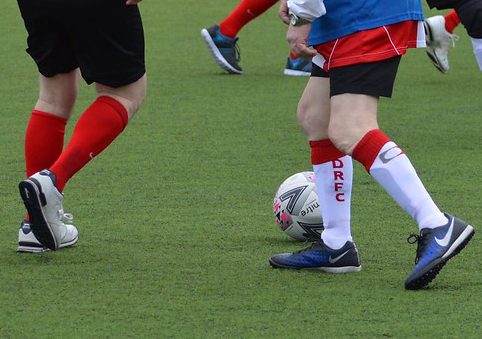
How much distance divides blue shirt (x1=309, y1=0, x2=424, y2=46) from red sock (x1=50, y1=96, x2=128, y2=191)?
0.94 meters

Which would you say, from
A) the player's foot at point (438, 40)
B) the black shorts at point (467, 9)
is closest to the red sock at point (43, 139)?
the black shorts at point (467, 9)

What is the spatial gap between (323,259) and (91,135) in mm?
948

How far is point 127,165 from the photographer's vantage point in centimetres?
630

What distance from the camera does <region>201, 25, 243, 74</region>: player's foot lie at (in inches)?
357

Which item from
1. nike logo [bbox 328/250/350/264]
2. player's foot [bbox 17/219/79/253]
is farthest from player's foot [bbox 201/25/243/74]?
nike logo [bbox 328/250/350/264]

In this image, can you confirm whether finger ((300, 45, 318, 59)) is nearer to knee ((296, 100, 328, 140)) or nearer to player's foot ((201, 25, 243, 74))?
knee ((296, 100, 328, 140))

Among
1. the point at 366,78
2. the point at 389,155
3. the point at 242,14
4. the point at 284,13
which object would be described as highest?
the point at 284,13

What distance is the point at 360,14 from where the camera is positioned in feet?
13.2

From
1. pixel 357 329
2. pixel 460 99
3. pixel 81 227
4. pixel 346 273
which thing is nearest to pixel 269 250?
pixel 346 273

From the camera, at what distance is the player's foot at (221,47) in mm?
9070

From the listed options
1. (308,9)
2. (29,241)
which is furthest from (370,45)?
(29,241)

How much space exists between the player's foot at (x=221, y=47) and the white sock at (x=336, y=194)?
188 inches

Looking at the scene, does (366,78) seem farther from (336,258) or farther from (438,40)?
(438,40)

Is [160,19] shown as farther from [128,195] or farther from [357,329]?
[357,329]
